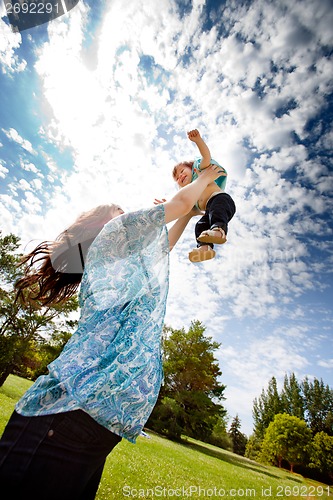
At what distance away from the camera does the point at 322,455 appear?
35.7 meters

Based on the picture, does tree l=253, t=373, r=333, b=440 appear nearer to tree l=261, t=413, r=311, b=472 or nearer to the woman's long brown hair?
tree l=261, t=413, r=311, b=472

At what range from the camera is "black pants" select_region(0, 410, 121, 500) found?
0.84 meters

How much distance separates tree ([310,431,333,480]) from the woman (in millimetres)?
47880

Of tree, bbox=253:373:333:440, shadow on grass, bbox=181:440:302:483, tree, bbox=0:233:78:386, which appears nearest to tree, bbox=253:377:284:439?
tree, bbox=253:373:333:440

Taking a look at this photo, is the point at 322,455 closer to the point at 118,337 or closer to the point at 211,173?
the point at 211,173

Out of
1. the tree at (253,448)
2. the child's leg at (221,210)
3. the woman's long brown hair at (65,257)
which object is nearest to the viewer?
the woman's long brown hair at (65,257)

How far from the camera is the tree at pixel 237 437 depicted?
4972cm

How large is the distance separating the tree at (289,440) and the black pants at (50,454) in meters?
46.1

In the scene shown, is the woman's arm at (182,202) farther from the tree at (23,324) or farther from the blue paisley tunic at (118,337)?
the tree at (23,324)

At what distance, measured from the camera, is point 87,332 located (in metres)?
1.23

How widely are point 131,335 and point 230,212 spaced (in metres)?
2.01

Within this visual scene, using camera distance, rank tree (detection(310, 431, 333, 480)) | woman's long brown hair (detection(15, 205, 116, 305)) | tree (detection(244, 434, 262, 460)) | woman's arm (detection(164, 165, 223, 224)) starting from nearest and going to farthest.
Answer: woman's arm (detection(164, 165, 223, 224)) → woman's long brown hair (detection(15, 205, 116, 305)) → tree (detection(310, 431, 333, 480)) → tree (detection(244, 434, 262, 460))

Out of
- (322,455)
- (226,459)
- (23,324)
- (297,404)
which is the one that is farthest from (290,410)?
(23,324)

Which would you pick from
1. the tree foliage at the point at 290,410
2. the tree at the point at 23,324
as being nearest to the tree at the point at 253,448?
the tree foliage at the point at 290,410
